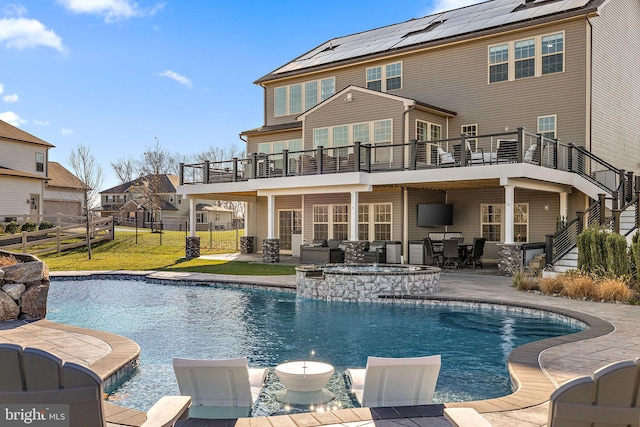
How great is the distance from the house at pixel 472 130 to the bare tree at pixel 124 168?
134ft

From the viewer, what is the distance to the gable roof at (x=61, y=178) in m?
44.8

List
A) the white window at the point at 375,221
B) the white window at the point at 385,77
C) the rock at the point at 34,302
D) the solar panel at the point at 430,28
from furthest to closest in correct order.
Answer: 1. the white window at the point at 385,77
2. the white window at the point at 375,221
3. the solar panel at the point at 430,28
4. the rock at the point at 34,302

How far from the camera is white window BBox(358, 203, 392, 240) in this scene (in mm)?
Result: 20797

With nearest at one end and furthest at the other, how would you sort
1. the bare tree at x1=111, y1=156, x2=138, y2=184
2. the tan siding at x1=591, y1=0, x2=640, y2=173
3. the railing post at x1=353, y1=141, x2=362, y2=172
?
the railing post at x1=353, y1=141, x2=362, y2=172, the tan siding at x1=591, y1=0, x2=640, y2=173, the bare tree at x1=111, y1=156, x2=138, y2=184

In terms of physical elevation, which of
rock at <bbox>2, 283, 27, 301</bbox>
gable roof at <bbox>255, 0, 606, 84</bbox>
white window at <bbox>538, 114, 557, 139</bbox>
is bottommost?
rock at <bbox>2, 283, 27, 301</bbox>

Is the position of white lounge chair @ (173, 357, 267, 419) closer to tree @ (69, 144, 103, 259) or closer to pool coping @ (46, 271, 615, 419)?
pool coping @ (46, 271, 615, 419)

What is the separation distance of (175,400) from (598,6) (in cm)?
1917

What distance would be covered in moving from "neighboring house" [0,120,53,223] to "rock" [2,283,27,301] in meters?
25.4

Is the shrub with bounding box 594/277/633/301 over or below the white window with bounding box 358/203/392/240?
below

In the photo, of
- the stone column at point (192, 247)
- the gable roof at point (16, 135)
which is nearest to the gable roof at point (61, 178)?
the gable roof at point (16, 135)

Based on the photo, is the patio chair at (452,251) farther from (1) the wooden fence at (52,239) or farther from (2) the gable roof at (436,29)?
(1) the wooden fence at (52,239)

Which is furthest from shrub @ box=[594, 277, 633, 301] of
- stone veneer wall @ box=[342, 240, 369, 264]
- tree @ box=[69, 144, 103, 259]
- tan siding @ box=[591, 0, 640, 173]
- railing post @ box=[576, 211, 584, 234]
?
tree @ box=[69, 144, 103, 259]

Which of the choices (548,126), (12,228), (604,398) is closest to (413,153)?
(548,126)

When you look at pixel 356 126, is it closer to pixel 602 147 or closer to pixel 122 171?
pixel 602 147
